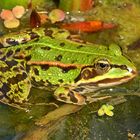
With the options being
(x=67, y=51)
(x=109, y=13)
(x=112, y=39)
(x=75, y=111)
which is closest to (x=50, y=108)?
(x=75, y=111)

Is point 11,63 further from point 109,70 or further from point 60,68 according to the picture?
point 109,70

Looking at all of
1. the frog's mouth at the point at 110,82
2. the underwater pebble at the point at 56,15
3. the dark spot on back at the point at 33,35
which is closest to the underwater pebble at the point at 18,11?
the underwater pebble at the point at 56,15

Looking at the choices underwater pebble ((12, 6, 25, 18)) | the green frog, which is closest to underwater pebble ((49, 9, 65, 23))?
underwater pebble ((12, 6, 25, 18))

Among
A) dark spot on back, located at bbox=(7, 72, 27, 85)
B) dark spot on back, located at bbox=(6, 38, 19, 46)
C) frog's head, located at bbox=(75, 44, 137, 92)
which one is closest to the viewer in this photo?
frog's head, located at bbox=(75, 44, 137, 92)

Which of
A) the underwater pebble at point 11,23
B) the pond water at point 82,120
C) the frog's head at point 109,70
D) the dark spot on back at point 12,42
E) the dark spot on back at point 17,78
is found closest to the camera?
the pond water at point 82,120

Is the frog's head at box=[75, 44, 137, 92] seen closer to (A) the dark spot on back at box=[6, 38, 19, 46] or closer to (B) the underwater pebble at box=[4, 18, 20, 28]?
(A) the dark spot on back at box=[6, 38, 19, 46]

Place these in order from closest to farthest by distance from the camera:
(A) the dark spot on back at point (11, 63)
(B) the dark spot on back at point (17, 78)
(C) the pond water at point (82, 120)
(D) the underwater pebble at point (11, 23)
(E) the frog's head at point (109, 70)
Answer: (C) the pond water at point (82, 120)
(E) the frog's head at point (109, 70)
(B) the dark spot on back at point (17, 78)
(A) the dark spot on back at point (11, 63)
(D) the underwater pebble at point (11, 23)

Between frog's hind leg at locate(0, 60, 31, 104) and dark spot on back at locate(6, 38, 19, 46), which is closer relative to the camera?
frog's hind leg at locate(0, 60, 31, 104)

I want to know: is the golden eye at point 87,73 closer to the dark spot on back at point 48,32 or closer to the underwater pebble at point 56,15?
the dark spot on back at point 48,32

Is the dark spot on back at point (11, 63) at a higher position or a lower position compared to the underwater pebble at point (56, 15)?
lower
